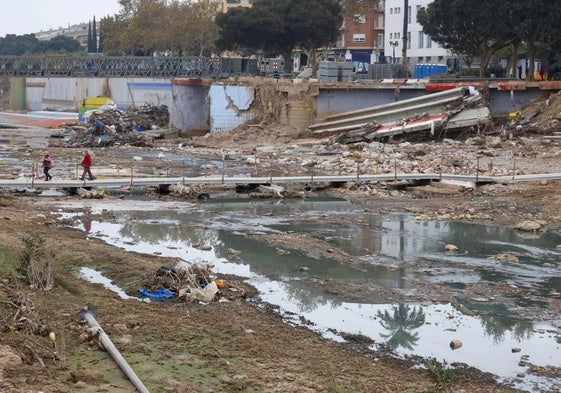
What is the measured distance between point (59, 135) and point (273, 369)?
48.6 meters

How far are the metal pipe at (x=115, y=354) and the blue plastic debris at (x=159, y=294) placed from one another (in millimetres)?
2499

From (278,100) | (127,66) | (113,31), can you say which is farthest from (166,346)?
(113,31)

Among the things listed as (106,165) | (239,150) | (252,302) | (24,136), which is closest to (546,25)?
(239,150)

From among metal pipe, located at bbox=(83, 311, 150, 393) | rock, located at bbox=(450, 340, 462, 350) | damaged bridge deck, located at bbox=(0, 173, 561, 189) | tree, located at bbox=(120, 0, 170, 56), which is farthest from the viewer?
tree, located at bbox=(120, 0, 170, 56)

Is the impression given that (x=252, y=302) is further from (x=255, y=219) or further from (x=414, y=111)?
(x=414, y=111)

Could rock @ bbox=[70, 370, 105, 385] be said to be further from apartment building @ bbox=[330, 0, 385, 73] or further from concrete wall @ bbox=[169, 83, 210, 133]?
apartment building @ bbox=[330, 0, 385, 73]

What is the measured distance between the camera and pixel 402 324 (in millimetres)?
17938

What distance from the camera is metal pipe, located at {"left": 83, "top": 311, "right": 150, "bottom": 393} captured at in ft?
43.2

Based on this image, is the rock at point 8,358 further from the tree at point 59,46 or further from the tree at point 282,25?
the tree at point 59,46

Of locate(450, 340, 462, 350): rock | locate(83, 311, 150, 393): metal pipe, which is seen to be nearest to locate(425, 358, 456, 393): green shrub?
locate(450, 340, 462, 350): rock

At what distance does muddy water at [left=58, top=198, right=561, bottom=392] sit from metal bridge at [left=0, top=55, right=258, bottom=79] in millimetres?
38726

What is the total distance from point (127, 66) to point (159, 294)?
68.9m

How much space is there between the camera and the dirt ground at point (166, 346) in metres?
13.6

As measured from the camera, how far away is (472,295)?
2022 cm
